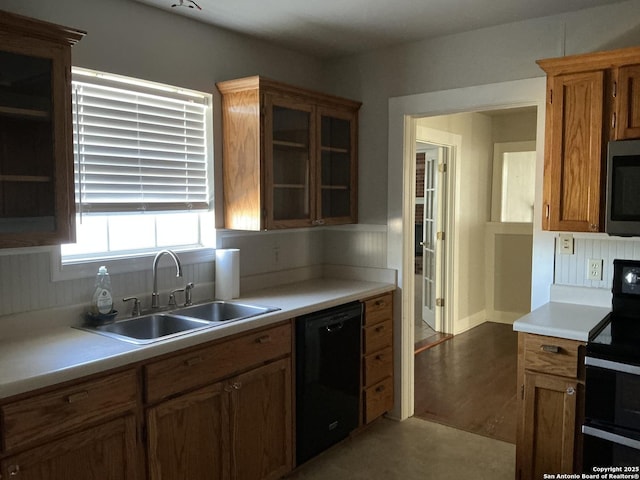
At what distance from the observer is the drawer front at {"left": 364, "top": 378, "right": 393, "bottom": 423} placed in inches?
133

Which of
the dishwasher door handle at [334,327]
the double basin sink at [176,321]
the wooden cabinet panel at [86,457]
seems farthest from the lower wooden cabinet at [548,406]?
the wooden cabinet panel at [86,457]

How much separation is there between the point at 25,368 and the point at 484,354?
406cm

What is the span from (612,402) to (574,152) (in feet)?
3.85

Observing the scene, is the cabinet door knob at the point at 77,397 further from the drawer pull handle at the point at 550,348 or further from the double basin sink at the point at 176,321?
the drawer pull handle at the point at 550,348

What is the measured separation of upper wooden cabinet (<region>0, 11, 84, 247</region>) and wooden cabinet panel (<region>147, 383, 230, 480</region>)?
82 centimetres

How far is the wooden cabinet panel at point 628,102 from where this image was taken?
2.47 meters

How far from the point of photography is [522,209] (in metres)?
6.02

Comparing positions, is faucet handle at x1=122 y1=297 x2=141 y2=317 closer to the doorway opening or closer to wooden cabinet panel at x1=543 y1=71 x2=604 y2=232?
wooden cabinet panel at x1=543 y1=71 x2=604 y2=232

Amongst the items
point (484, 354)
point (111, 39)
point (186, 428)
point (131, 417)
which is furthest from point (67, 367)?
point (484, 354)

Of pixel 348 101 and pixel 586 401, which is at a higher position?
pixel 348 101

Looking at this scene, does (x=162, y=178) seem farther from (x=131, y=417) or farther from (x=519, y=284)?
(x=519, y=284)

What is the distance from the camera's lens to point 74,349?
2.09 m

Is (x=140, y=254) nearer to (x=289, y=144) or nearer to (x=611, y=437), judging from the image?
(x=289, y=144)

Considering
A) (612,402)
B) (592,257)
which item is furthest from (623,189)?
(612,402)
